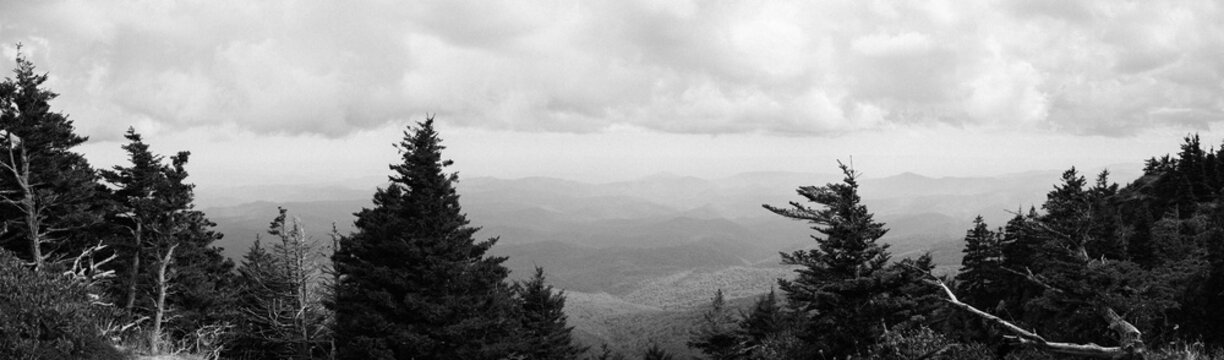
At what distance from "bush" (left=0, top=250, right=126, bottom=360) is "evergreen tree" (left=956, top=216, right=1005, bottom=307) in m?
62.0

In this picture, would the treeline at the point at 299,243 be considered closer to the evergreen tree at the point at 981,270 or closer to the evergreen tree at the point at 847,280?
the evergreen tree at the point at 847,280

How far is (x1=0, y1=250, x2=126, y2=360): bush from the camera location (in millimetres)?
11055

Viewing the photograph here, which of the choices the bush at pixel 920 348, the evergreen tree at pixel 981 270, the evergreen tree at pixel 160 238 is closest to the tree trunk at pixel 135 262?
the evergreen tree at pixel 160 238

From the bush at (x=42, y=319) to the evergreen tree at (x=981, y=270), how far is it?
62.0 meters

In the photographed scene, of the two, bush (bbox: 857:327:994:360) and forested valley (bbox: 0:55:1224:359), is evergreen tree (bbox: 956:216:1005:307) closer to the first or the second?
forested valley (bbox: 0:55:1224:359)

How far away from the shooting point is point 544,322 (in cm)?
4459

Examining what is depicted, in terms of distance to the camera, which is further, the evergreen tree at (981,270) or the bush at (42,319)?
the evergreen tree at (981,270)

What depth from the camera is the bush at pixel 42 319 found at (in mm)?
11055

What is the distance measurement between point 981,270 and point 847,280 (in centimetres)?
4652

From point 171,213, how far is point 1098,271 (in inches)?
1695

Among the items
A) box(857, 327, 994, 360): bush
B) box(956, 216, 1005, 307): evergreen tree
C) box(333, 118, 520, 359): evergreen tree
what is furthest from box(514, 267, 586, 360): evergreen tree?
box(956, 216, 1005, 307): evergreen tree

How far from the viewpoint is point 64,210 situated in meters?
26.7

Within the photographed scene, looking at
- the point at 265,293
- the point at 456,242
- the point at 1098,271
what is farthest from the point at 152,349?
the point at 1098,271

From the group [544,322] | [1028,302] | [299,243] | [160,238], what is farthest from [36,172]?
[1028,302]
